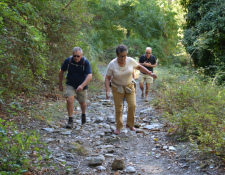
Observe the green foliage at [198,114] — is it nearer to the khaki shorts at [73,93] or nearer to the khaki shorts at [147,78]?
the khaki shorts at [147,78]

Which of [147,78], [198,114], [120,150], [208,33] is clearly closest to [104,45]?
[208,33]

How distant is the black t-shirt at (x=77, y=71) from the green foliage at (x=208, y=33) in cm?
646

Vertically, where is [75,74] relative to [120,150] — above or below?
above

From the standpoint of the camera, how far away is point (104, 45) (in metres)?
18.2

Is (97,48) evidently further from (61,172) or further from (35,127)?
(61,172)

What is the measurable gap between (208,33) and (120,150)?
9.01m

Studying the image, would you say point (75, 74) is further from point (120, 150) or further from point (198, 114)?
point (198, 114)

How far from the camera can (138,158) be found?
4770 mm

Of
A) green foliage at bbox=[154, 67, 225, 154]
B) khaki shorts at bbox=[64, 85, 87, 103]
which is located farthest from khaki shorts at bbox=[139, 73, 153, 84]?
khaki shorts at bbox=[64, 85, 87, 103]

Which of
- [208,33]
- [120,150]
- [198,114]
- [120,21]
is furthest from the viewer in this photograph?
[120,21]

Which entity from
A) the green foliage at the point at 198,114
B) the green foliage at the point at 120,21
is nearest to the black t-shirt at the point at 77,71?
the green foliage at the point at 198,114

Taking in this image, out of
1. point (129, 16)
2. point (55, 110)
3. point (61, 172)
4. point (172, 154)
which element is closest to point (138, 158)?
point (172, 154)

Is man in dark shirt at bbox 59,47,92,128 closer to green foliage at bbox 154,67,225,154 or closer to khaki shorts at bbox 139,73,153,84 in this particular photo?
green foliage at bbox 154,67,225,154

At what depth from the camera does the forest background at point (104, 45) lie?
194 inches
